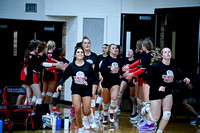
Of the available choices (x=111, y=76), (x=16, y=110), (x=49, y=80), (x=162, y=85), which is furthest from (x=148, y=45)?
(x=16, y=110)

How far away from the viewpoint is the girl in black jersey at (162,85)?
7.18m

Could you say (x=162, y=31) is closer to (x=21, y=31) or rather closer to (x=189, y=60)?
(x=189, y=60)

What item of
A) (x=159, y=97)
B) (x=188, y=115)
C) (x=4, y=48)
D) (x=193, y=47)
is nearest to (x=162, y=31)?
(x=193, y=47)

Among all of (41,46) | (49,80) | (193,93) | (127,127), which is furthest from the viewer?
(49,80)

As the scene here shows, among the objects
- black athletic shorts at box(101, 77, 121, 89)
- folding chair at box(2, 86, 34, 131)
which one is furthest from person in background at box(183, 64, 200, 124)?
folding chair at box(2, 86, 34, 131)

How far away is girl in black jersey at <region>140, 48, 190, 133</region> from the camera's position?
7.18 m

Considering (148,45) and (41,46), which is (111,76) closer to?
(148,45)

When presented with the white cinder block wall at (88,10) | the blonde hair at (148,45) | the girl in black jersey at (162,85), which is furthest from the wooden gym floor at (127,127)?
the white cinder block wall at (88,10)

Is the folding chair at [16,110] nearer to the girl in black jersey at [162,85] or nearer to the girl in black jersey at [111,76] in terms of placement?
the girl in black jersey at [111,76]

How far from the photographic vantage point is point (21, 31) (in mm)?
12203

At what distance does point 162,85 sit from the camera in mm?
7273

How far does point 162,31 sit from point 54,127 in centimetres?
413

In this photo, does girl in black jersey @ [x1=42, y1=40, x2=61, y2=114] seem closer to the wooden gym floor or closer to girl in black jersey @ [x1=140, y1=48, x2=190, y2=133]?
the wooden gym floor

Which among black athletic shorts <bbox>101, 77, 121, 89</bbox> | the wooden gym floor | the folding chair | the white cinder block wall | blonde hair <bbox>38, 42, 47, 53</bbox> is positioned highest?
the white cinder block wall
